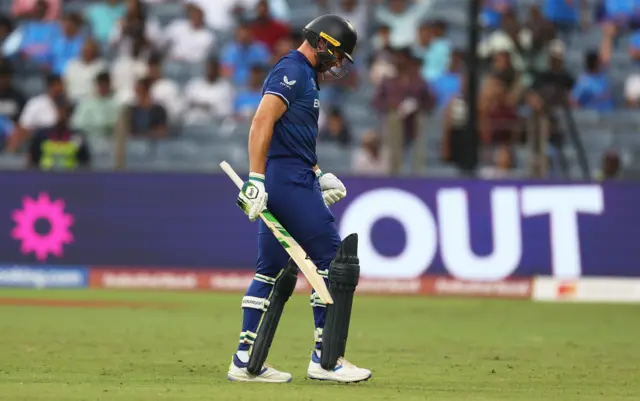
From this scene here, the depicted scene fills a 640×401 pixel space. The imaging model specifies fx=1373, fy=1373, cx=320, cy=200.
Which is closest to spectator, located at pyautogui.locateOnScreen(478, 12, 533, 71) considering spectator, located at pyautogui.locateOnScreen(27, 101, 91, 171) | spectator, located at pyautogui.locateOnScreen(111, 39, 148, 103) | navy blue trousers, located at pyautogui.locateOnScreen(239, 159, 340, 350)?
spectator, located at pyautogui.locateOnScreen(111, 39, 148, 103)

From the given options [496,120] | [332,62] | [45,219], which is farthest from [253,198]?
[496,120]

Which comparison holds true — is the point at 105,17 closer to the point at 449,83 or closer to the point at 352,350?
the point at 449,83

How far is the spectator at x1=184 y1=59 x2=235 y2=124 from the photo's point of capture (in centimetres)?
2025

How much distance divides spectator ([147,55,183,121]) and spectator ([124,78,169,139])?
265 mm

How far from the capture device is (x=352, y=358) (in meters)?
10.6

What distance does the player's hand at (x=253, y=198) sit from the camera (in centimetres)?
841

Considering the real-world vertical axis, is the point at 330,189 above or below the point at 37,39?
below

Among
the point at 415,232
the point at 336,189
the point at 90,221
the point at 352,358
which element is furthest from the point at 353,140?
the point at 336,189

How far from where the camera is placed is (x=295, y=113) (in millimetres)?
8688

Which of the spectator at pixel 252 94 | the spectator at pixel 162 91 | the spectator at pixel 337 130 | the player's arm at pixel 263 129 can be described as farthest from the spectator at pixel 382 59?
the player's arm at pixel 263 129

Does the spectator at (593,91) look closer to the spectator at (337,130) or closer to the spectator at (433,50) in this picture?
the spectator at (433,50)

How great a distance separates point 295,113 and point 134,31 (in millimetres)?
12939

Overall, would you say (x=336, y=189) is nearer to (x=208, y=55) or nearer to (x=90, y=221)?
(x=90, y=221)

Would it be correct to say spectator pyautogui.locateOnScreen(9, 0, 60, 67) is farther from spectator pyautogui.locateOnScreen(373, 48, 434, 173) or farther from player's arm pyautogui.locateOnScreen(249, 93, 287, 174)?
player's arm pyautogui.locateOnScreen(249, 93, 287, 174)
